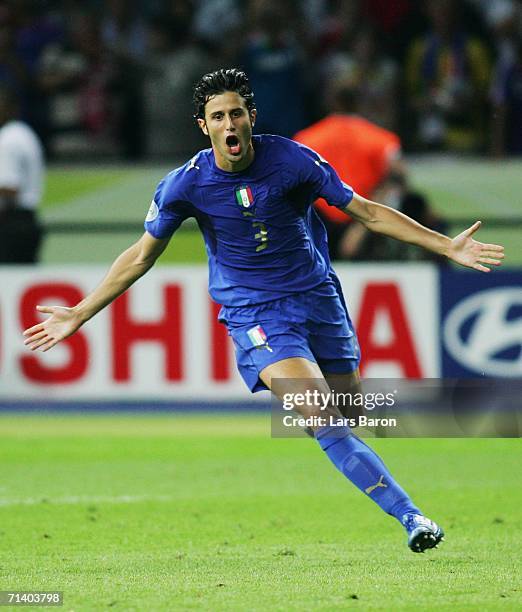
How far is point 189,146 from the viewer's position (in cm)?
1404

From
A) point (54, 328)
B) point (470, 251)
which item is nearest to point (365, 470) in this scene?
point (470, 251)

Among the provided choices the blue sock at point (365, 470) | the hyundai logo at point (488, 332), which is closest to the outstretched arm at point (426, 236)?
the blue sock at point (365, 470)

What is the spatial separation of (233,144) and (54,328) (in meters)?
1.14

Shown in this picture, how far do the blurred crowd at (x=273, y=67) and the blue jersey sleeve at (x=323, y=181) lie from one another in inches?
269

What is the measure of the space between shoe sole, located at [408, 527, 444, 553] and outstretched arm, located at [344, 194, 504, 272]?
43.2 inches

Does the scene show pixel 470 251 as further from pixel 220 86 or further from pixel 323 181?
pixel 220 86

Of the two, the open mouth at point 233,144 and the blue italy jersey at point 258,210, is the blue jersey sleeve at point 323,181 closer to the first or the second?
the blue italy jersey at point 258,210

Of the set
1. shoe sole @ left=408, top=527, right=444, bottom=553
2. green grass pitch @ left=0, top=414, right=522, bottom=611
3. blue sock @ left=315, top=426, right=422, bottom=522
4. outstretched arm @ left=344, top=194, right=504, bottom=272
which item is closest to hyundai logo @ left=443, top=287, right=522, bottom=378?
green grass pitch @ left=0, top=414, right=522, bottom=611

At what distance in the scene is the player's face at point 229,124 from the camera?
236 inches

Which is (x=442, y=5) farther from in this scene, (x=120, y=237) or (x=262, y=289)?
(x=262, y=289)

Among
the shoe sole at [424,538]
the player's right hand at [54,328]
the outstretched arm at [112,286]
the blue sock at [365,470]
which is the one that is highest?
the outstretched arm at [112,286]

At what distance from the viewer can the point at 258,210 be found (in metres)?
6.20

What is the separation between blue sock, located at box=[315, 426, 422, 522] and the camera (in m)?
5.84

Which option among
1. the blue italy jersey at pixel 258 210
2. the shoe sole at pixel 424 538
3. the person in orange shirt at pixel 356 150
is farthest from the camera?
the person in orange shirt at pixel 356 150
